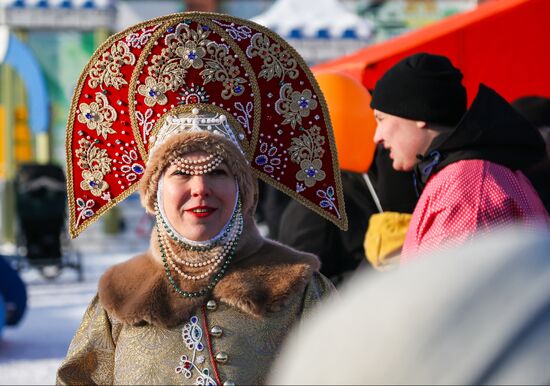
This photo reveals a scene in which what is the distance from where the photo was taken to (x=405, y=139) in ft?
10.4

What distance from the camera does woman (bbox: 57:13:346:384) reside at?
7.77 ft

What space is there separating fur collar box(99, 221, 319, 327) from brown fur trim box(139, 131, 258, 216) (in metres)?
0.09

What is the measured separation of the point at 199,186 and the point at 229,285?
24 centimetres

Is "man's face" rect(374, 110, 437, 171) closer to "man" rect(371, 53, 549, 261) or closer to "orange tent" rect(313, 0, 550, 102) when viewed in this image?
"man" rect(371, 53, 549, 261)

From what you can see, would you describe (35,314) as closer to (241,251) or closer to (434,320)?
(241,251)

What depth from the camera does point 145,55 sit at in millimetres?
2604

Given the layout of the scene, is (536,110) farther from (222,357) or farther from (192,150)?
(222,357)

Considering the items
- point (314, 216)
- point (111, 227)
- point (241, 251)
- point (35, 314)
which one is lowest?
point (111, 227)

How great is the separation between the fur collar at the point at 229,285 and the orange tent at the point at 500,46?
3.20m

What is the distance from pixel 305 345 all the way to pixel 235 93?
5.87 feet

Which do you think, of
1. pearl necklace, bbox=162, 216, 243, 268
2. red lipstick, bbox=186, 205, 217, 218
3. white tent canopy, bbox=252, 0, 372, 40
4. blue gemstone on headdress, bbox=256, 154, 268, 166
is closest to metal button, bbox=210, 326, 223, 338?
pearl necklace, bbox=162, 216, 243, 268

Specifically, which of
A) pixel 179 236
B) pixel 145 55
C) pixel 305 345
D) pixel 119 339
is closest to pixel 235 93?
pixel 145 55

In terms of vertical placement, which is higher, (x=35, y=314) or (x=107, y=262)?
(x=35, y=314)

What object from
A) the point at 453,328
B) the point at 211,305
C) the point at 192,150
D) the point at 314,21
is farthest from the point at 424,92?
the point at 314,21
